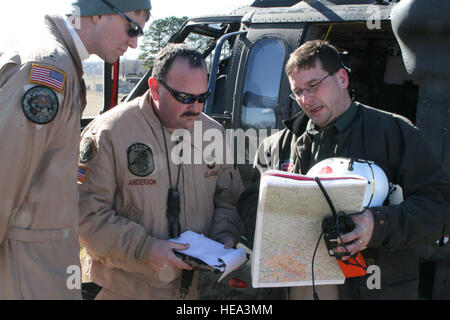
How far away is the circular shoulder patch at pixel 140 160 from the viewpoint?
2.13 m

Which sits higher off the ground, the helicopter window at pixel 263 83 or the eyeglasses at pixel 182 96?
the helicopter window at pixel 263 83

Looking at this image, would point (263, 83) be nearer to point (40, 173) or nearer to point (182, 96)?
point (182, 96)

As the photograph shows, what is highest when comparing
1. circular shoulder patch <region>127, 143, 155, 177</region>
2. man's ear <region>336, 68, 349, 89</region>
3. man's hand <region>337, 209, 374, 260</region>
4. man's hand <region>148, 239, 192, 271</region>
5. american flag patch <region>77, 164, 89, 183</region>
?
man's ear <region>336, 68, 349, 89</region>

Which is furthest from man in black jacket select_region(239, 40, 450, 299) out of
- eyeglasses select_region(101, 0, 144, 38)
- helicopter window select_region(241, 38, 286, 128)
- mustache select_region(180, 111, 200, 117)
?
helicopter window select_region(241, 38, 286, 128)

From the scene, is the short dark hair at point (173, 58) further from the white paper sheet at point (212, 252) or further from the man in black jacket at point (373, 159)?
the white paper sheet at point (212, 252)

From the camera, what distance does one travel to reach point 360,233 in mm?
1851

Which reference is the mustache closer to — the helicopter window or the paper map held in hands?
the paper map held in hands

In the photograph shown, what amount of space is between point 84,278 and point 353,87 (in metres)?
3.80

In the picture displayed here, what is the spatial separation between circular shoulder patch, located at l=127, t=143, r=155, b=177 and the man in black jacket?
54cm

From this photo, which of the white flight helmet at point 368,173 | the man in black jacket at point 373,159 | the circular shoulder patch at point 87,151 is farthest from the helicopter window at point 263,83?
the circular shoulder patch at point 87,151

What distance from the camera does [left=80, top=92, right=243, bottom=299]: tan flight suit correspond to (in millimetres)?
2070

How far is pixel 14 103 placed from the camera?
151 cm
